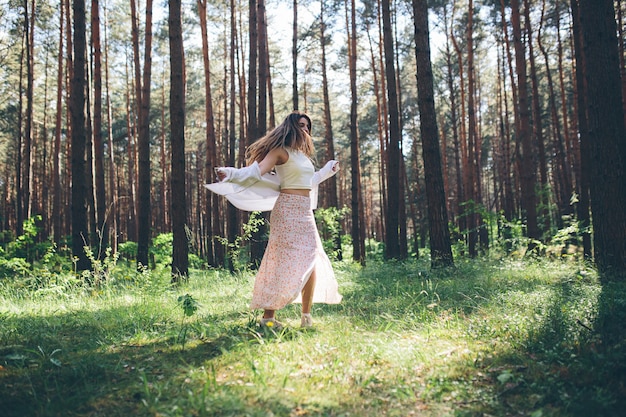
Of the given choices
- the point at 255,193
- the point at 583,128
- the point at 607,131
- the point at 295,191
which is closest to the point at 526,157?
the point at 583,128

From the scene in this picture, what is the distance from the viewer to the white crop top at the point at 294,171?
4.93 meters

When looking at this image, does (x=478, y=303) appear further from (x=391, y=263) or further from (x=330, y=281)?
(x=391, y=263)

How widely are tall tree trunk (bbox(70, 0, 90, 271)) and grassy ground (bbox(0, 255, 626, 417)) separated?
9.32 ft

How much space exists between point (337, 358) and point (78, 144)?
24.6 feet

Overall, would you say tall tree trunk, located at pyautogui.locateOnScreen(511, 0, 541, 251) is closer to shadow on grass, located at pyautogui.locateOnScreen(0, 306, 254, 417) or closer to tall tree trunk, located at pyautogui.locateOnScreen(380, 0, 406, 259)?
tall tree trunk, located at pyautogui.locateOnScreen(380, 0, 406, 259)

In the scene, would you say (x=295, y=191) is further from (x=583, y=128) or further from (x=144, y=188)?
(x=583, y=128)

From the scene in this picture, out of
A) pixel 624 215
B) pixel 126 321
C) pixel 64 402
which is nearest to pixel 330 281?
pixel 126 321

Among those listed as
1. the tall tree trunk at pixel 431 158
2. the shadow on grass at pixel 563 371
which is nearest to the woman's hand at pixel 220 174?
the shadow on grass at pixel 563 371

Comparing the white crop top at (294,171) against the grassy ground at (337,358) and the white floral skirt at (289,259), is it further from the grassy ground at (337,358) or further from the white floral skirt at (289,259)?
the grassy ground at (337,358)

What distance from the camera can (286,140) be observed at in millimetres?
4883

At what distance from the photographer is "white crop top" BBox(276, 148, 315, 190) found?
4930 mm

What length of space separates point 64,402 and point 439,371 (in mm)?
2573

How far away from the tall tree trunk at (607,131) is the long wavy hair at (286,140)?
14.7 feet

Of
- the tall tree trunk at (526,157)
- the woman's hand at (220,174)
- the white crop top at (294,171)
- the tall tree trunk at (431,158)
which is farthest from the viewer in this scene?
the tall tree trunk at (526,157)
